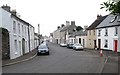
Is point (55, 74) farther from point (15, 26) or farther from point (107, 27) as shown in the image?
point (107, 27)

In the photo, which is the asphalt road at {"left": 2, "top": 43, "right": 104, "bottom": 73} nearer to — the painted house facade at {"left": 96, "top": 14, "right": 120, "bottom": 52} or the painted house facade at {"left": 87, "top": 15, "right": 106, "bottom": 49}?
the painted house facade at {"left": 96, "top": 14, "right": 120, "bottom": 52}

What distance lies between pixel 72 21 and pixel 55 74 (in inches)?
3281

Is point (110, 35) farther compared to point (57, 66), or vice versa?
point (110, 35)

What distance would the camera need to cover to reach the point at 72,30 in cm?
9619

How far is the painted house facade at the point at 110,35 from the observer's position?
40.6 metres

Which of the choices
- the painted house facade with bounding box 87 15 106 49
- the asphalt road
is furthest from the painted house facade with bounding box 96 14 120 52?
the asphalt road

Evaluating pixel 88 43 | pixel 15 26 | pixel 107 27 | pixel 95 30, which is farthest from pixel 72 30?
pixel 15 26

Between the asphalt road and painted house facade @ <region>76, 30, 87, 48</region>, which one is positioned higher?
painted house facade @ <region>76, 30, 87, 48</region>

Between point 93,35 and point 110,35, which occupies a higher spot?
point 93,35

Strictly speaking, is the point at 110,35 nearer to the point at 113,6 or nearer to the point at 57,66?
the point at 57,66

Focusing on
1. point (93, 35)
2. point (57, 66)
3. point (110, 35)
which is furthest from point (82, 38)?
point (57, 66)

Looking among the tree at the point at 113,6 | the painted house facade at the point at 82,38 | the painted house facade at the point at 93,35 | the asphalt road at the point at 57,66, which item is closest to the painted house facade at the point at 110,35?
the painted house facade at the point at 93,35

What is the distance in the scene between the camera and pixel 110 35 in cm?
4341

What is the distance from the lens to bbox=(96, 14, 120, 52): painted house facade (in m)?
40.6
